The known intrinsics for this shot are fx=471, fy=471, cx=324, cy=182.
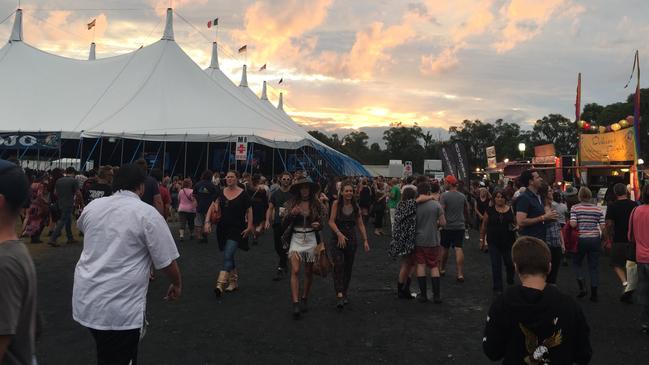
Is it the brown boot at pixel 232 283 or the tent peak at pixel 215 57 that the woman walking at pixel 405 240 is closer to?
the brown boot at pixel 232 283

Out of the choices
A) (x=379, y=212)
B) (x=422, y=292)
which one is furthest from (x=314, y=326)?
(x=379, y=212)

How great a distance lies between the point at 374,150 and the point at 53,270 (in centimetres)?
10146

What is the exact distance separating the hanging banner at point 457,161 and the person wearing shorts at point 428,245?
26.9 ft

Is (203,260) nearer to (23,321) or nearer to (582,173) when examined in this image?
(23,321)

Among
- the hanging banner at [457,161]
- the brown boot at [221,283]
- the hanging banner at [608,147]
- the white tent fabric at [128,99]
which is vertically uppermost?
the white tent fabric at [128,99]

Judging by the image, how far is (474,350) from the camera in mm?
4590

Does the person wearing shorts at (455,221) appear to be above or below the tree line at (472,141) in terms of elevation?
below

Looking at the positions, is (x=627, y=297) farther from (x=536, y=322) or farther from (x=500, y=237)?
(x=536, y=322)

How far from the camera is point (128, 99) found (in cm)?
2364

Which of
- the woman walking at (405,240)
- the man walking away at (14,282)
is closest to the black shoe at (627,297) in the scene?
the woman walking at (405,240)

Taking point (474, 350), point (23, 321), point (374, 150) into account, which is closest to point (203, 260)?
point (474, 350)

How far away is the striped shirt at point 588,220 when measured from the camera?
6.62 meters

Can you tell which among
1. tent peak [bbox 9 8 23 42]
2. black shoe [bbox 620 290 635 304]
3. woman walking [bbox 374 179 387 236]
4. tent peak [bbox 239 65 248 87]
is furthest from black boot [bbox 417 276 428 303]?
tent peak [bbox 239 65 248 87]

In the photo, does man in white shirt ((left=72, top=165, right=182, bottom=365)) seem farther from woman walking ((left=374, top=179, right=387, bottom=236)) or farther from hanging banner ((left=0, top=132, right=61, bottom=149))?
hanging banner ((left=0, top=132, right=61, bottom=149))
